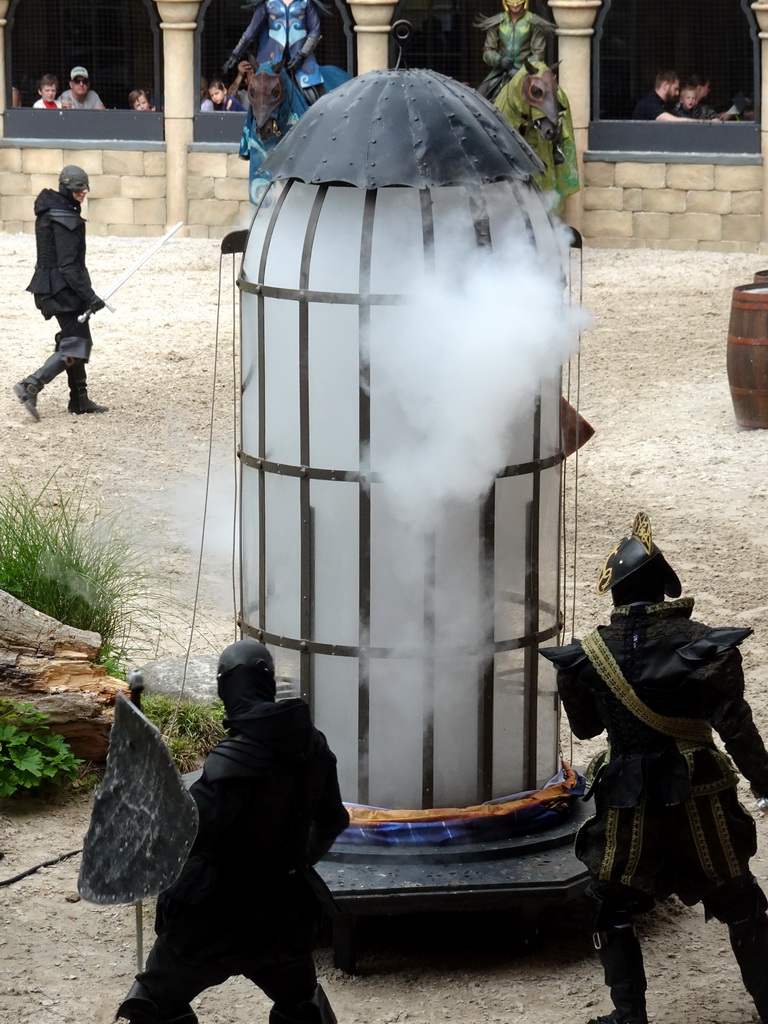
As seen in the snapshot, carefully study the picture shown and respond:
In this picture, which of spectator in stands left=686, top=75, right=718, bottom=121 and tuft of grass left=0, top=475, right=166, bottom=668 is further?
spectator in stands left=686, top=75, right=718, bottom=121

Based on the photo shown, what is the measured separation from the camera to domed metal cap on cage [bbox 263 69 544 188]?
16.0ft

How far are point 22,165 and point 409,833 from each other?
47.0 ft

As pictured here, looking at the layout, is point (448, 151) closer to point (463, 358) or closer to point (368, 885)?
point (463, 358)

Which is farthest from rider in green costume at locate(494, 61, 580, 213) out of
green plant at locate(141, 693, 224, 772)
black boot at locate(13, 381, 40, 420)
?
green plant at locate(141, 693, 224, 772)

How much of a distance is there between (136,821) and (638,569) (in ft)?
4.71

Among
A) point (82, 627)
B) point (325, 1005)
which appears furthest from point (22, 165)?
point (325, 1005)

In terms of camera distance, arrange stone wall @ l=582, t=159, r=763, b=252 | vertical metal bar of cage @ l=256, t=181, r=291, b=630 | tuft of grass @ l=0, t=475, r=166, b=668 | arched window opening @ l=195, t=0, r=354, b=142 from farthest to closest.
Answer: arched window opening @ l=195, t=0, r=354, b=142, stone wall @ l=582, t=159, r=763, b=252, tuft of grass @ l=0, t=475, r=166, b=668, vertical metal bar of cage @ l=256, t=181, r=291, b=630

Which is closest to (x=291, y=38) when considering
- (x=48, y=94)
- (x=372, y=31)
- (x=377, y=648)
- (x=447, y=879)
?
(x=372, y=31)

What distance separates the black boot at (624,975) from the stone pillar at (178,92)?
14217 millimetres

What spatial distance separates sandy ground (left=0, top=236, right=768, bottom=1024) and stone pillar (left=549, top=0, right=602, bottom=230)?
1377mm

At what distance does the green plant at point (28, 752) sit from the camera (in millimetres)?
5891

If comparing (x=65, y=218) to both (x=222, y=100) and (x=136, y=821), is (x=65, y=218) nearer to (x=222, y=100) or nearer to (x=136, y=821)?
(x=222, y=100)

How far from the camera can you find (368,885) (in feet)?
15.6

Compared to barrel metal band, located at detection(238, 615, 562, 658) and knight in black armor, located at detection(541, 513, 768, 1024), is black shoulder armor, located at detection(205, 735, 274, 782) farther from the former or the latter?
barrel metal band, located at detection(238, 615, 562, 658)
